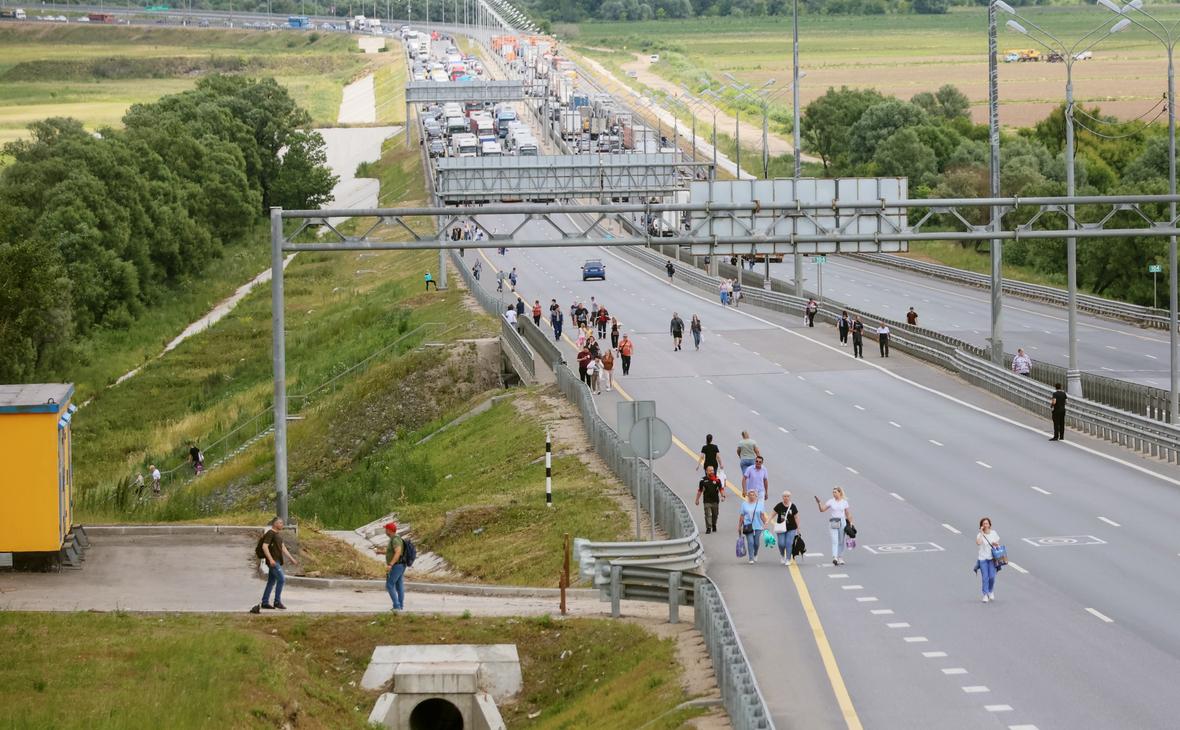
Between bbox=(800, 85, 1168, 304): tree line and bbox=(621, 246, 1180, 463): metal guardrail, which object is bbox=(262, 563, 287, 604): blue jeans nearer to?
bbox=(621, 246, 1180, 463): metal guardrail

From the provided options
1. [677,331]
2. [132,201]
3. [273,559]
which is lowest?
[273,559]

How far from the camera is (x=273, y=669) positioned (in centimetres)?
2362

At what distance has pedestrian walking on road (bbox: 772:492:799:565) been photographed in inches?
1117

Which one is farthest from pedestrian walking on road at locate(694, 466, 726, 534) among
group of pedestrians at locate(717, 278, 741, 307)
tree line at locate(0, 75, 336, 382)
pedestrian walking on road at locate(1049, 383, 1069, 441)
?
group of pedestrians at locate(717, 278, 741, 307)

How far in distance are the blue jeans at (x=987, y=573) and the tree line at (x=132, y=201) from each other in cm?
5120

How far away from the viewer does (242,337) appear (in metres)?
88.6

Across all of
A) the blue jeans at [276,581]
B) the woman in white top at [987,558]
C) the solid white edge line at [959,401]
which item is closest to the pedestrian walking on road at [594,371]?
the solid white edge line at [959,401]

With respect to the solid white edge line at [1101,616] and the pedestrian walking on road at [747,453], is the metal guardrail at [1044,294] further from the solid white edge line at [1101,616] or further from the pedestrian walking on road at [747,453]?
the solid white edge line at [1101,616]

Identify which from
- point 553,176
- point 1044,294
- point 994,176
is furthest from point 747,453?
point 553,176

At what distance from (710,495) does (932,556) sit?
3929 mm

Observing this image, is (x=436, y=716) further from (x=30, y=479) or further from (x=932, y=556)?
(x=30, y=479)

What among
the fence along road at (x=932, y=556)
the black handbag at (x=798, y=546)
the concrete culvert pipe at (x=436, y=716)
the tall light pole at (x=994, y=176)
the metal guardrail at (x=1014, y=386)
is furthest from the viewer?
the tall light pole at (x=994, y=176)

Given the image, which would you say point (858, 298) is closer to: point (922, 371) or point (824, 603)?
point (922, 371)

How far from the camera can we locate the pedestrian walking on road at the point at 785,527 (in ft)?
93.0
